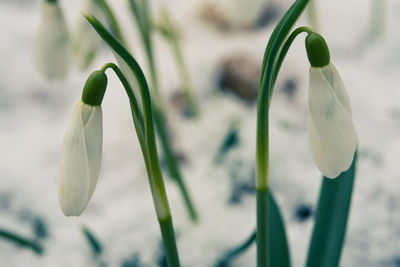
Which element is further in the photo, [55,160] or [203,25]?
[203,25]

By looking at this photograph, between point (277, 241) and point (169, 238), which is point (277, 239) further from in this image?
point (169, 238)

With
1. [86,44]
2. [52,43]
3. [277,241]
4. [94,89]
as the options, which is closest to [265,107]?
[94,89]

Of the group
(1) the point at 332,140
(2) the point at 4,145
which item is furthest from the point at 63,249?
(1) the point at 332,140

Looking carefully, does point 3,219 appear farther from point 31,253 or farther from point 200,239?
point 200,239

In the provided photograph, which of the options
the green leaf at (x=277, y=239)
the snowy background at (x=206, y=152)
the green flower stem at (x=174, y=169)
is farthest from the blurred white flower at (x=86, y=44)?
the green leaf at (x=277, y=239)

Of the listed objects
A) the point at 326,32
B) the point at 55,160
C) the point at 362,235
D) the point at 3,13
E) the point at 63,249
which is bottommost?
the point at 362,235

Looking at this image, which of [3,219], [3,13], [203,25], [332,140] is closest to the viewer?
[332,140]

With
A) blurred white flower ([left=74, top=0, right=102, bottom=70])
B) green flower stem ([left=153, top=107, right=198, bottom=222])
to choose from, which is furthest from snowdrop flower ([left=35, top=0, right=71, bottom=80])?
green flower stem ([left=153, top=107, right=198, bottom=222])
